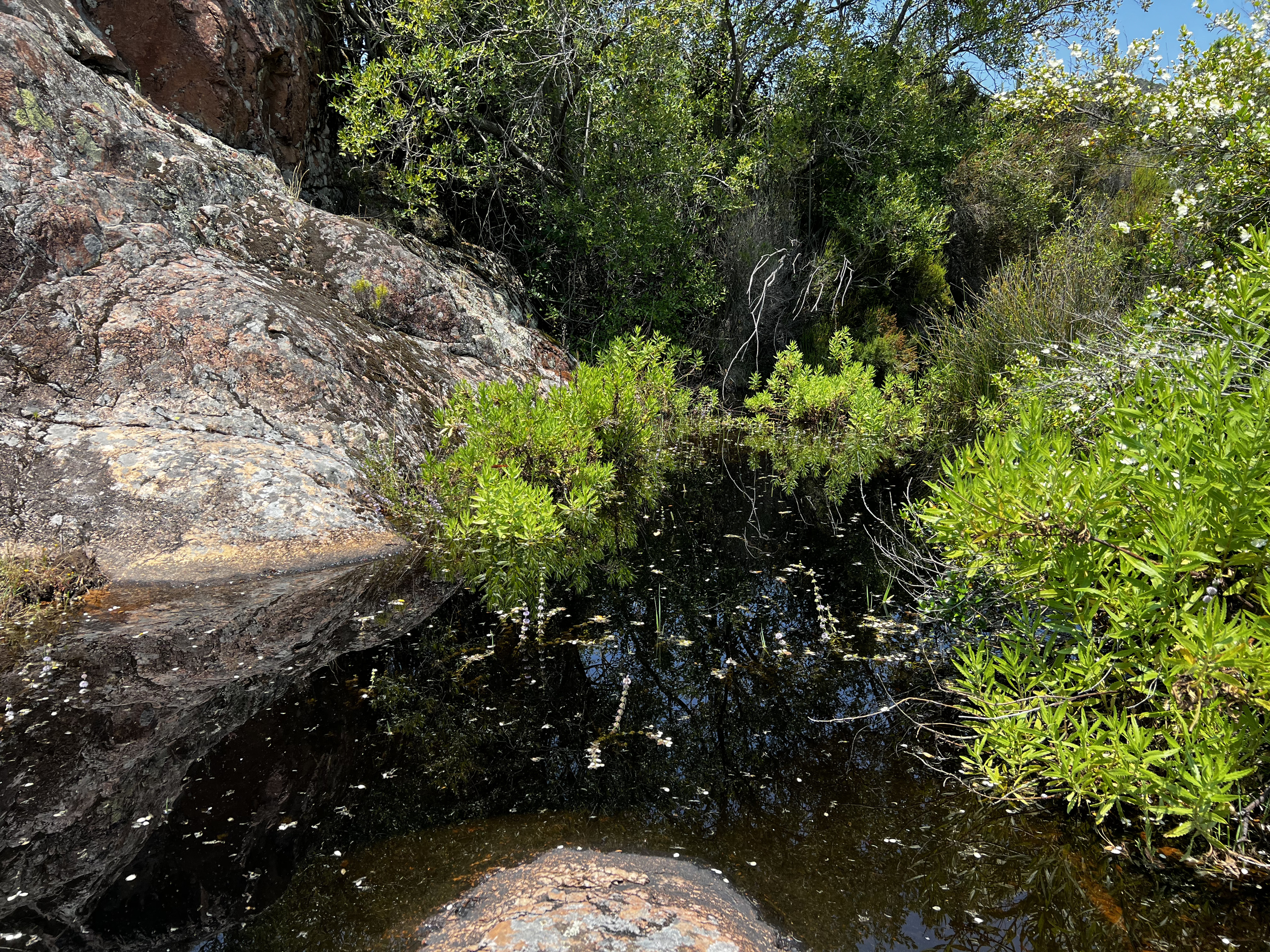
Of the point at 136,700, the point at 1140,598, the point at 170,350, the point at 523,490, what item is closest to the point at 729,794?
the point at 1140,598

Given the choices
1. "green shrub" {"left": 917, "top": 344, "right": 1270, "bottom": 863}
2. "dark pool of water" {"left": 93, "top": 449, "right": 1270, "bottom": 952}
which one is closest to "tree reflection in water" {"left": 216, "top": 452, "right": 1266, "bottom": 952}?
"dark pool of water" {"left": 93, "top": 449, "right": 1270, "bottom": 952}

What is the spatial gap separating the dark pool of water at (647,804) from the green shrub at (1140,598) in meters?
0.31

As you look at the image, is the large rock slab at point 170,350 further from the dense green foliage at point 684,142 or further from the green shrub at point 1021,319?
the green shrub at point 1021,319

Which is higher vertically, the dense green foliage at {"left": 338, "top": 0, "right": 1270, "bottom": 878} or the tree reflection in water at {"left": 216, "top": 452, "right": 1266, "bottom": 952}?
the dense green foliage at {"left": 338, "top": 0, "right": 1270, "bottom": 878}

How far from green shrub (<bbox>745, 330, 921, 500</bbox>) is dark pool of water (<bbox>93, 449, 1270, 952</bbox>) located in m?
6.77

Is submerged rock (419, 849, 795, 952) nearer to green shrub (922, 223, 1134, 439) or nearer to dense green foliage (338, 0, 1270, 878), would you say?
dense green foliage (338, 0, 1270, 878)

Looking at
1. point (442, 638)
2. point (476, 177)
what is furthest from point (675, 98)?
point (442, 638)

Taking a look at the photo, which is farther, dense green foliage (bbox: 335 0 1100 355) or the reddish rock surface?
dense green foliage (bbox: 335 0 1100 355)

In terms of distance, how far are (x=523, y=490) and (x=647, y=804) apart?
3178 mm

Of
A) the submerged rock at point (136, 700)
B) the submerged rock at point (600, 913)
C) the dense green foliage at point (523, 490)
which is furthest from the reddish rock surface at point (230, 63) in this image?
the submerged rock at point (600, 913)

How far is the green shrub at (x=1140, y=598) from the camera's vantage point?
7.64ft

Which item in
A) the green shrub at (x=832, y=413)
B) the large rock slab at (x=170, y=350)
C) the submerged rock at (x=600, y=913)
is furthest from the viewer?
the green shrub at (x=832, y=413)

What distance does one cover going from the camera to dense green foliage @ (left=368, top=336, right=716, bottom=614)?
5656mm

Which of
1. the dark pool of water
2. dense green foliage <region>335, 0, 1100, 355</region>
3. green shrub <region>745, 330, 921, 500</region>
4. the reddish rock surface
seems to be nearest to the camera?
the dark pool of water
